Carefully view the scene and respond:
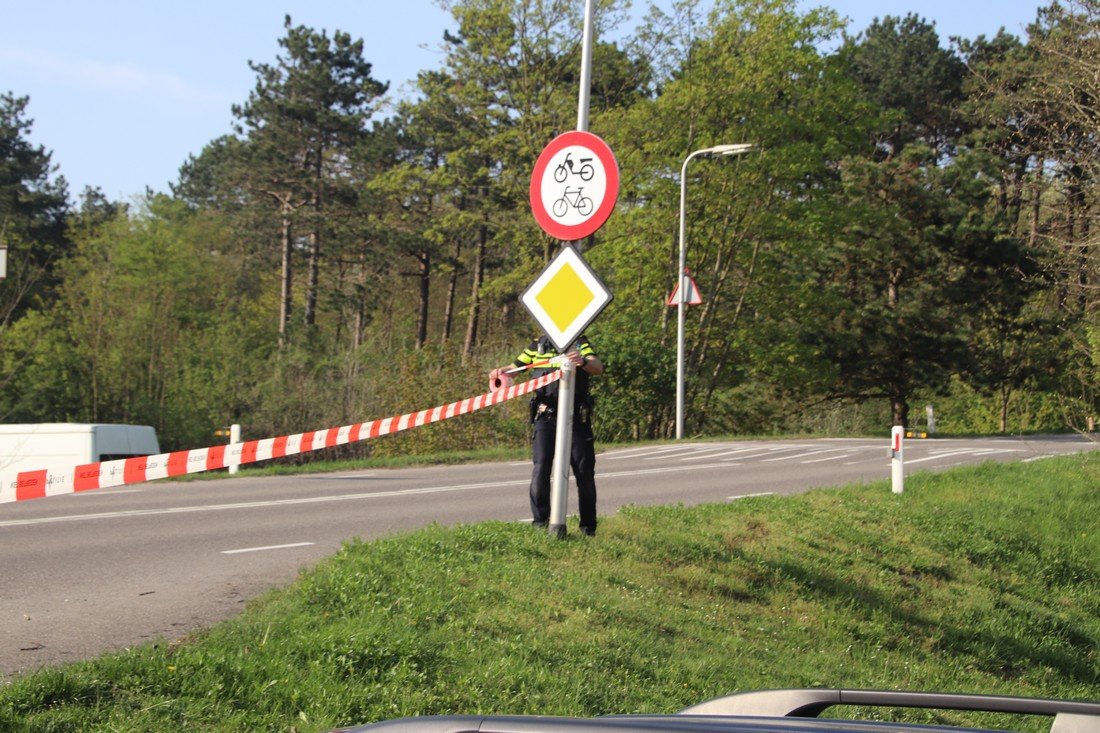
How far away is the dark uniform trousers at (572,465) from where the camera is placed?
8.75 metres

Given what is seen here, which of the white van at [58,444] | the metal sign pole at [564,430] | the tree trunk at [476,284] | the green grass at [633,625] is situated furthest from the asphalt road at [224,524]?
the tree trunk at [476,284]

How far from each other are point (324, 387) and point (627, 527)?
1019 inches

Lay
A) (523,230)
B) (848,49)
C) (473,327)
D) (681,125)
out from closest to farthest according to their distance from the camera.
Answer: (681,125), (848,49), (523,230), (473,327)

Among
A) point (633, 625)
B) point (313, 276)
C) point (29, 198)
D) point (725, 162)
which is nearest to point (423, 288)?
point (313, 276)

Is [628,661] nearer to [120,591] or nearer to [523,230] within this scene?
[120,591]

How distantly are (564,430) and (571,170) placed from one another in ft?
6.27

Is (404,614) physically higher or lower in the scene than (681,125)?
lower

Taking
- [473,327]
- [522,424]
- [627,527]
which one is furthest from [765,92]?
[627,527]

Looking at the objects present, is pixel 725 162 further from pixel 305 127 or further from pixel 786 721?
pixel 786 721

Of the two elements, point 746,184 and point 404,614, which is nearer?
point 404,614

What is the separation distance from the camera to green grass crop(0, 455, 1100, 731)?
5.05 m

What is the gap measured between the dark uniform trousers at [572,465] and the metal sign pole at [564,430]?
0.08 metres

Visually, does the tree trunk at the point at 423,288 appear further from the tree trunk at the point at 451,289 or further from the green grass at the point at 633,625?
the green grass at the point at 633,625

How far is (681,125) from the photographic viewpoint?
111 feet
